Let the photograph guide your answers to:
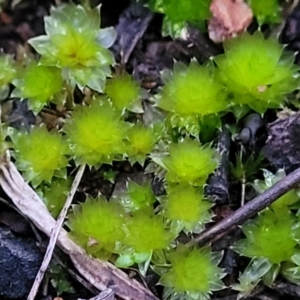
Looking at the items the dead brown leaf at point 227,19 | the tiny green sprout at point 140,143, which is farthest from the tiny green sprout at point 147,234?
the dead brown leaf at point 227,19

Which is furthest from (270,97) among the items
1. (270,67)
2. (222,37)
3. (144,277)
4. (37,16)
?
(37,16)

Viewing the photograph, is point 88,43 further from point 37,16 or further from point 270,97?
point 270,97

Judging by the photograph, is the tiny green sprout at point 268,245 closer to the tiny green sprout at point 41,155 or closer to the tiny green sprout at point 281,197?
the tiny green sprout at point 281,197

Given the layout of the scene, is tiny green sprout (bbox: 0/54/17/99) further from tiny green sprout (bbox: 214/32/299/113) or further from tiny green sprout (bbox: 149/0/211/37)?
tiny green sprout (bbox: 214/32/299/113)

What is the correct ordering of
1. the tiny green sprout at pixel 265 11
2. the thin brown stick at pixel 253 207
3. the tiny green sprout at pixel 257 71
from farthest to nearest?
the tiny green sprout at pixel 265 11, the tiny green sprout at pixel 257 71, the thin brown stick at pixel 253 207

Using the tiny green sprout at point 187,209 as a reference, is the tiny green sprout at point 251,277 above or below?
below

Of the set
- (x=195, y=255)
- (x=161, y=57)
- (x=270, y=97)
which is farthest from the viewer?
(x=161, y=57)

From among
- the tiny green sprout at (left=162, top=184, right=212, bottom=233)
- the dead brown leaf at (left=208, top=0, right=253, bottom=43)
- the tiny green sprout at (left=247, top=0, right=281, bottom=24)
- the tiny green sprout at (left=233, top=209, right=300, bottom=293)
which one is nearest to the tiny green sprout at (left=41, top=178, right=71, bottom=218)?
the tiny green sprout at (left=162, top=184, right=212, bottom=233)
